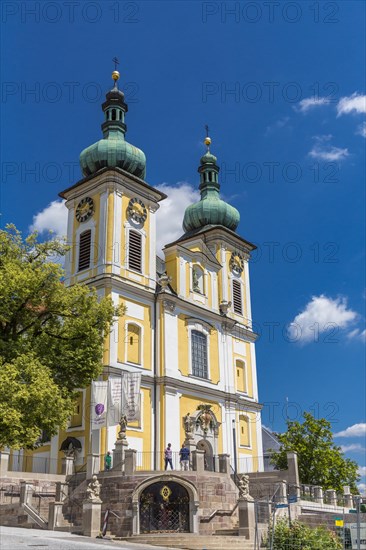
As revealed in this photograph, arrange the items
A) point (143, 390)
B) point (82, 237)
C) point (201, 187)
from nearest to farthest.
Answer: point (143, 390), point (82, 237), point (201, 187)

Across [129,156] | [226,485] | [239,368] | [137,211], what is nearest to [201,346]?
[239,368]

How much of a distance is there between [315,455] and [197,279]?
13.4 m

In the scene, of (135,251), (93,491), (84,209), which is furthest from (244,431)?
(93,491)

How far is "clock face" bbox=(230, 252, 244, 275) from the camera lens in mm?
43688

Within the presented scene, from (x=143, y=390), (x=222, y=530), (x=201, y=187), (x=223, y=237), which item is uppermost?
(x=201, y=187)

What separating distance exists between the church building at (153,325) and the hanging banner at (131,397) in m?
2.36

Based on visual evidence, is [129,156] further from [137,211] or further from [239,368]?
[239,368]

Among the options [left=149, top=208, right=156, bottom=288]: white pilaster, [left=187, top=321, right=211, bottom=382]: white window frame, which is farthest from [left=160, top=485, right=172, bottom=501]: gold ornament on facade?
[left=149, top=208, right=156, bottom=288]: white pilaster

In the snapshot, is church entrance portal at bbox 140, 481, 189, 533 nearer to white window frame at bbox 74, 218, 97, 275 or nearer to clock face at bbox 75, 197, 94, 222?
white window frame at bbox 74, 218, 97, 275

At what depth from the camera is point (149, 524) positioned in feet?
69.9

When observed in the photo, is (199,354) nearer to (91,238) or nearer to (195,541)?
(91,238)

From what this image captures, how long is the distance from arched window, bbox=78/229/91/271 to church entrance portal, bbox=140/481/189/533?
15406mm

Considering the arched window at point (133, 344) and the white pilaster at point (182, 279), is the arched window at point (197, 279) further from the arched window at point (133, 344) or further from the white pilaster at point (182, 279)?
the arched window at point (133, 344)

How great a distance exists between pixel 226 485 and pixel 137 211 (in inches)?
697
